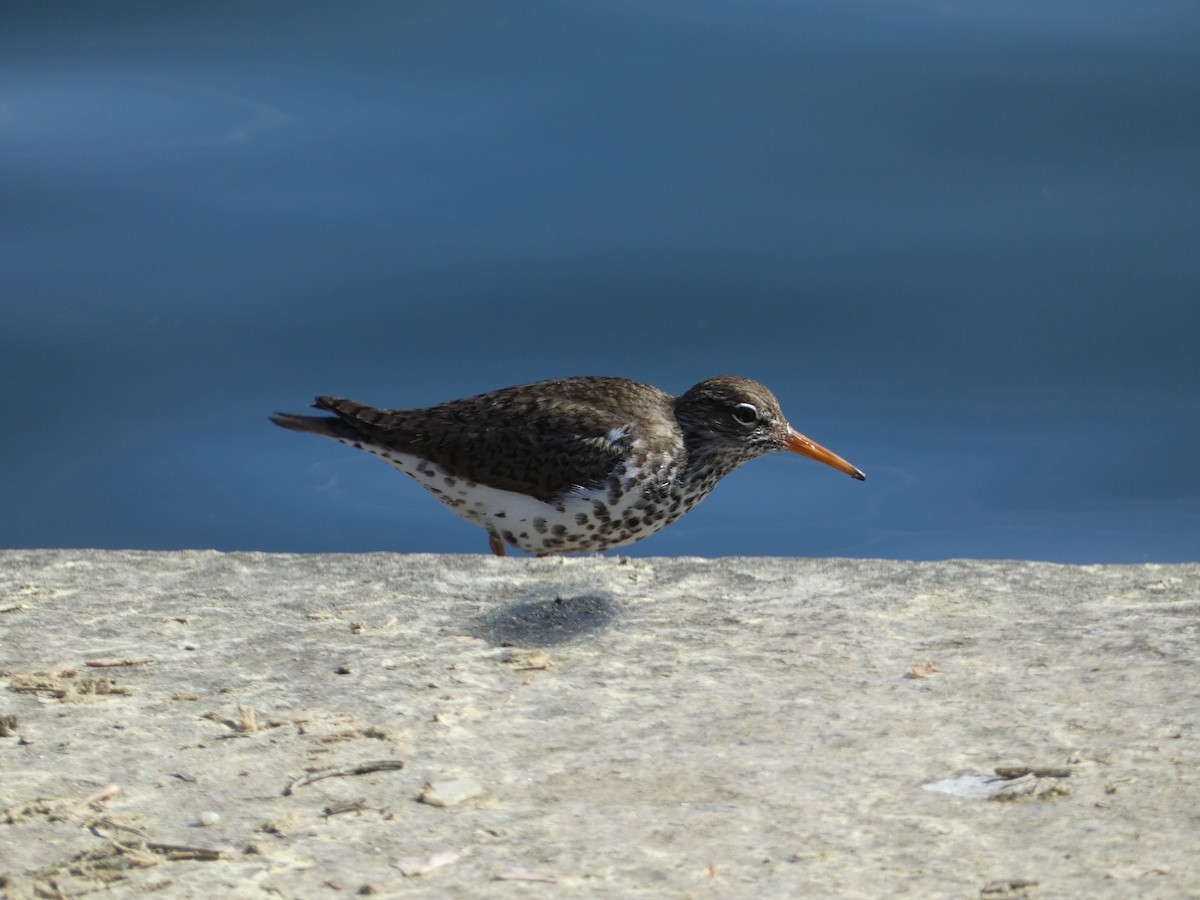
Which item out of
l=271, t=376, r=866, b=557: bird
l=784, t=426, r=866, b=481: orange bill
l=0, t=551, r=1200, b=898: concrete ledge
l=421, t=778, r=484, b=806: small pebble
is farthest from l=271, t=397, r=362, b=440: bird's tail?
l=421, t=778, r=484, b=806: small pebble

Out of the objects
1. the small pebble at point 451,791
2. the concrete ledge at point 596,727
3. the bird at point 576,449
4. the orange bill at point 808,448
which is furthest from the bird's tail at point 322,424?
the small pebble at point 451,791

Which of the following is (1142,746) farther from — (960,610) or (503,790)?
(503,790)

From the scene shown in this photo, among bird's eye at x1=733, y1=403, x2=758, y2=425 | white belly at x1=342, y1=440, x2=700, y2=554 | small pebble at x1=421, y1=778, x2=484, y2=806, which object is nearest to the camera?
small pebble at x1=421, y1=778, x2=484, y2=806

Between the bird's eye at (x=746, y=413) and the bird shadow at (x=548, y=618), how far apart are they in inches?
66.6

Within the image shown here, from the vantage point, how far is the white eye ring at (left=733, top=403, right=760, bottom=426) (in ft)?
21.9

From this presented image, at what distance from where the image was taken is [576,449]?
249 inches

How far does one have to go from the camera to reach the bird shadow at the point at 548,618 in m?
4.77

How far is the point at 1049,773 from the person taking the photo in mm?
3764

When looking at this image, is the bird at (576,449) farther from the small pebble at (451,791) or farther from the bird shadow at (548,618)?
the small pebble at (451,791)

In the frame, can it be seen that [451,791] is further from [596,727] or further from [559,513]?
[559,513]

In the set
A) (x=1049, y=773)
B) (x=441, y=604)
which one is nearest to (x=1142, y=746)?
(x=1049, y=773)

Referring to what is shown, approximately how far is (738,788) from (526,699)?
79 cm

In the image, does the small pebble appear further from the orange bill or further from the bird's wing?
the orange bill

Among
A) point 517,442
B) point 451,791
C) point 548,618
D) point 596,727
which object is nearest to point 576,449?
point 517,442
